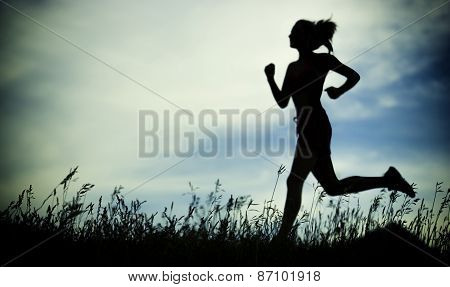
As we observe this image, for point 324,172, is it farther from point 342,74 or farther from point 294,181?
point 342,74

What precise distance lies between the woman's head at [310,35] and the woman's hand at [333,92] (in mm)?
522

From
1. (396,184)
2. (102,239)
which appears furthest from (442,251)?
(102,239)

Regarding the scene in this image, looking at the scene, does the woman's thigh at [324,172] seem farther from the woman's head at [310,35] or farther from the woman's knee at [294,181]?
the woman's head at [310,35]

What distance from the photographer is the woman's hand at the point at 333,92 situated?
617cm

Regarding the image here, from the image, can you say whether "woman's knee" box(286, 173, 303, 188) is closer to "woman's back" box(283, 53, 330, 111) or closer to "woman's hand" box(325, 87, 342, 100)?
"woman's back" box(283, 53, 330, 111)

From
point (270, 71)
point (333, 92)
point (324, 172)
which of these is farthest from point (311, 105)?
point (324, 172)

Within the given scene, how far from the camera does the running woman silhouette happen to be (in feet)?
20.0

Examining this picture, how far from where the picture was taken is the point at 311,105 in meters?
6.15

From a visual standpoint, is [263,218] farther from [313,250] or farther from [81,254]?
[81,254]

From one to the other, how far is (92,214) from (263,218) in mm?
1833

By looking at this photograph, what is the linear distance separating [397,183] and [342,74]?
1.53 meters

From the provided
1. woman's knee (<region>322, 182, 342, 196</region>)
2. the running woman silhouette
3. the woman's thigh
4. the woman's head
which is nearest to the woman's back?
the running woman silhouette

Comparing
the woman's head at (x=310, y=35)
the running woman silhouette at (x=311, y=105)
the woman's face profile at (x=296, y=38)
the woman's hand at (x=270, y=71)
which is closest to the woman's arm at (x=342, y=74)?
the running woman silhouette at (x=311, y=105)
